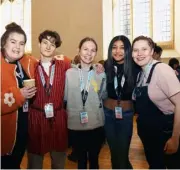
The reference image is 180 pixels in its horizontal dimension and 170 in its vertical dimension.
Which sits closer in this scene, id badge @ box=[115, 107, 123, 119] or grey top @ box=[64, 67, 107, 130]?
id badge @ box=[115, 107, 123, 119]

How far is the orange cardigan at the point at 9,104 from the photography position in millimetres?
1952

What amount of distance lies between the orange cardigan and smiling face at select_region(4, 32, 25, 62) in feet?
0.19

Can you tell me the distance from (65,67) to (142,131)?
1.00 meters

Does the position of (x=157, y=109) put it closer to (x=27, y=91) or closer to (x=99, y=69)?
(x=99, y=69)

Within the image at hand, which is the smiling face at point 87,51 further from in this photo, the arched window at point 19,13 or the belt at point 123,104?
the arched window at point 19,13

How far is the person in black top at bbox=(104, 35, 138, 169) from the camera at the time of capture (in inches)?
96.1

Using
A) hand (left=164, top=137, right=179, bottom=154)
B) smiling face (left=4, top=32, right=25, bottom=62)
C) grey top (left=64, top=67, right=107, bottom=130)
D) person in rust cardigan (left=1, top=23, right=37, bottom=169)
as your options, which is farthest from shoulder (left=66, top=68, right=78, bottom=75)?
hand (left=164, top=137, right=179, bottom=154)

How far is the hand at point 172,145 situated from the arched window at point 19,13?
8388 millimetres

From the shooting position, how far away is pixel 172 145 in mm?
1967

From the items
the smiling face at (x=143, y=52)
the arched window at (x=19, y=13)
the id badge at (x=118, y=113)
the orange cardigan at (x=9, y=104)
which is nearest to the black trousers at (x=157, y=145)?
the id badge at (x=118, y=113)

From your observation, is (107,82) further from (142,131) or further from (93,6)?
(93,6)

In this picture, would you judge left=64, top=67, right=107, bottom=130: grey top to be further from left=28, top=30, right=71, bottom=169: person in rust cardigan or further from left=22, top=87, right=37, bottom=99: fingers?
left=22, top=87, right=37, bottom=99: fingers

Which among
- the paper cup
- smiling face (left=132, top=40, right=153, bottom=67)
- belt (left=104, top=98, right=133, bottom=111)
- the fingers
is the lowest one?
belt (left=104, top=98, right=133, bottom=111)

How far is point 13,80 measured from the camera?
206 cm
